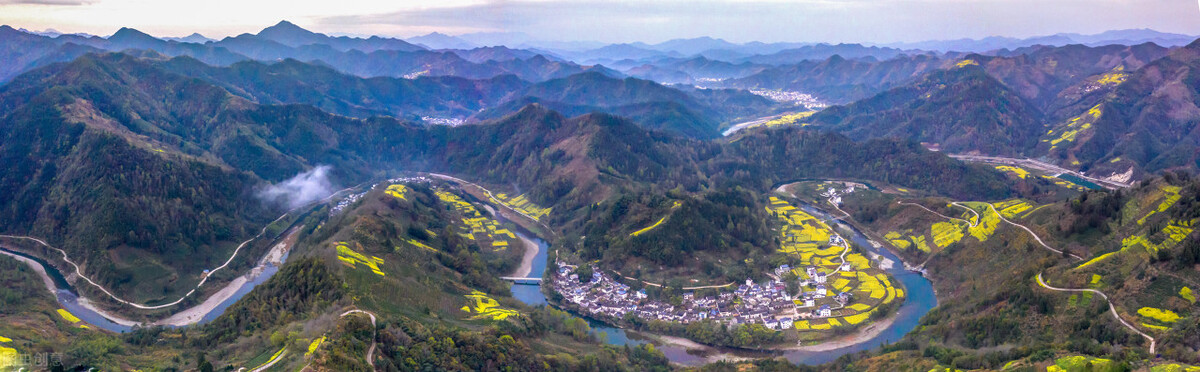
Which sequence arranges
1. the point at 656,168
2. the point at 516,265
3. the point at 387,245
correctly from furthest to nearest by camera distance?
the point at 656,168, the point at 516,265, the point at 387,245

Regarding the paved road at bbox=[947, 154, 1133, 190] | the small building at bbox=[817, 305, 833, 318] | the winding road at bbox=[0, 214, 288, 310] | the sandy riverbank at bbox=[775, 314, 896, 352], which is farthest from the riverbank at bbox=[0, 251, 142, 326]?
the paved road at bbox=[947, 154, 1133, 190]

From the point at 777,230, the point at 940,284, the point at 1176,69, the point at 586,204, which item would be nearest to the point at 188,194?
the point at 586,204

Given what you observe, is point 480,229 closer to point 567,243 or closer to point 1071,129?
point 567,243

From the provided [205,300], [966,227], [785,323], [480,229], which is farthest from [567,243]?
[966,227]

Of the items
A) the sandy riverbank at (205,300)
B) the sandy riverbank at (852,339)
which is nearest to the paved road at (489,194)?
the sandy riverbank at (205,300)

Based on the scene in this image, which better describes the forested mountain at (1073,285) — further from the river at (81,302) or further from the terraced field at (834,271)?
the river at (81,302)

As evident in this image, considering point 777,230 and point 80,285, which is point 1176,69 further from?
point 80,285
